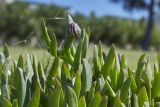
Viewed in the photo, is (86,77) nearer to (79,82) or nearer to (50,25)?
(79,82)

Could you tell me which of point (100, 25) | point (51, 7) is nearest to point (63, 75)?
point (51, 7)

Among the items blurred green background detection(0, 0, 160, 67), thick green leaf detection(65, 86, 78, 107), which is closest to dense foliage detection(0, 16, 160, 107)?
thick green leaf detection(65, 86, 78, 107)

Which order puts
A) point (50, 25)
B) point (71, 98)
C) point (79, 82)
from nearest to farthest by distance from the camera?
point (71, 98) < point (79, 82) < point (50, 25)

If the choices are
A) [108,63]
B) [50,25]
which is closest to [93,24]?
[50,25]

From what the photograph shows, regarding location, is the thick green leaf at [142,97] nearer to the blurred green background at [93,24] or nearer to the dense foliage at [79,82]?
the dense foliage at [79,82]

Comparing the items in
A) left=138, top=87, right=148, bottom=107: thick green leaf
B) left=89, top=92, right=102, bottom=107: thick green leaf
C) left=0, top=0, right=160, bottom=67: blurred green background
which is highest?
left=89, top=92, right=102, bottom=107: thick green leaf

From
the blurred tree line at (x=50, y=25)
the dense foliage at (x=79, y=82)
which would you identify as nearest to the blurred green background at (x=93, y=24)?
the blurred tree line at (x=50, y=25)

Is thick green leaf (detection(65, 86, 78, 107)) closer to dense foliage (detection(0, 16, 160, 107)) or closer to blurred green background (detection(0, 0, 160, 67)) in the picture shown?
dense foliage (detection(0, 16, 160, 107))

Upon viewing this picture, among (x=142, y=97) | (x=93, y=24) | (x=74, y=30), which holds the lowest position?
(x=93, y=24)
